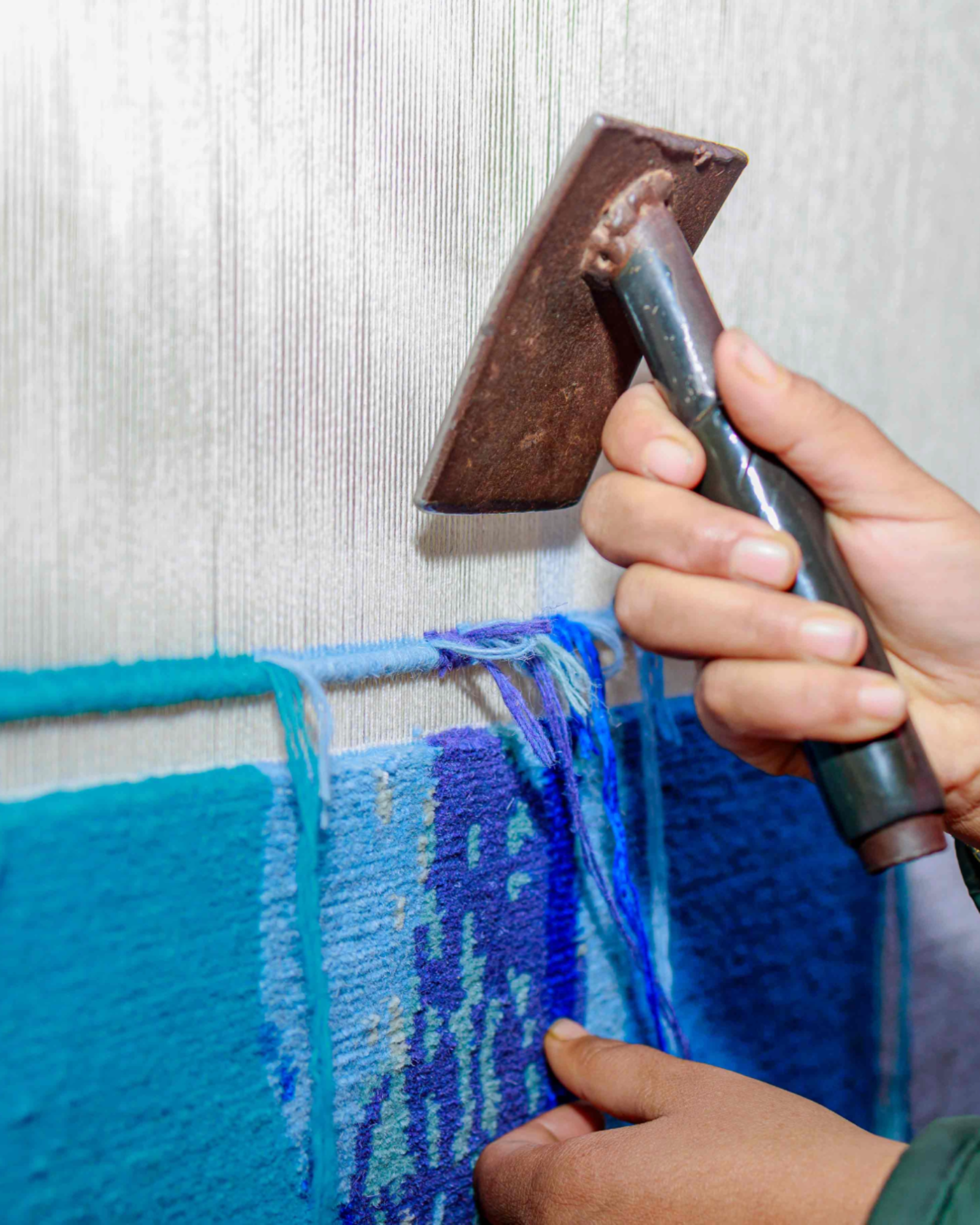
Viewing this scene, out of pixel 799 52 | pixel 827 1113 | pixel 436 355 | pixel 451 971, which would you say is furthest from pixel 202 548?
pixel 799 52

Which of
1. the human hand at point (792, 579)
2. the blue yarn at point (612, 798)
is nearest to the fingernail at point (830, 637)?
the human hand at point (792, 579)

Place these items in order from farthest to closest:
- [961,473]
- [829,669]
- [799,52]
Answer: [961,473]
[799,52]
[829,669]

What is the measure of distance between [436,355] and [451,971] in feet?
1.28

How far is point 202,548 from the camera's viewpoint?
49 centimetres

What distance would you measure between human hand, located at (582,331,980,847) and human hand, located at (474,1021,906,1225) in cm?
20

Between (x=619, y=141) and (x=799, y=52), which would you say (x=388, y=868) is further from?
(x=799, y=52)

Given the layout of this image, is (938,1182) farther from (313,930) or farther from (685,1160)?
(313,930)

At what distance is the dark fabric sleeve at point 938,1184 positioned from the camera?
42 centimetres

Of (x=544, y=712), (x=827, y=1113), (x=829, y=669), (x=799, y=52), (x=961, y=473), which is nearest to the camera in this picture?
(x=829, y=669)

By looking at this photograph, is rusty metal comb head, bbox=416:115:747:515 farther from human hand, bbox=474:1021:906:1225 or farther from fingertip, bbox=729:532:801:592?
human hand, bbox=474:1021:906:1225

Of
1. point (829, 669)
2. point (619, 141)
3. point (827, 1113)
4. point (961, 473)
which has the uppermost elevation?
point (619, 141)

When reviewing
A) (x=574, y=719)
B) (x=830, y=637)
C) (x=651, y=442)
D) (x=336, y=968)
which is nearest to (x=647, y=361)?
(x=651, y=442)

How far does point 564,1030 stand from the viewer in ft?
2.16

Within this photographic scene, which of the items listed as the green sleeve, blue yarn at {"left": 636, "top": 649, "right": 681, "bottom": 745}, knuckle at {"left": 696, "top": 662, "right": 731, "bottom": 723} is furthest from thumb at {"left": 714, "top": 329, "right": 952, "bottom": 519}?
the green sleeve
